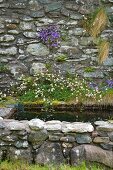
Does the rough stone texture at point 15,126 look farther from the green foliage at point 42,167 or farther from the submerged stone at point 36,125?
the green foliage at point 42,167

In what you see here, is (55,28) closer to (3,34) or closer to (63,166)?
(3,34)

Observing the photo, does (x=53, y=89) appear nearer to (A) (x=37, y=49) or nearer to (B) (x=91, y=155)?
(A) (x=37, y=49)

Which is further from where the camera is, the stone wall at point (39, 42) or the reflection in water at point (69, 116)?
the stone wall at point (39, 42)

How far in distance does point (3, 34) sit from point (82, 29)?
5.31ft

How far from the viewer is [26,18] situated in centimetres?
777

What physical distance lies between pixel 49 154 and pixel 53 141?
17 cm

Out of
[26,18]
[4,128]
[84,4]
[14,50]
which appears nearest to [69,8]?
[84,4]

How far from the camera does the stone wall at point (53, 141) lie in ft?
16.2

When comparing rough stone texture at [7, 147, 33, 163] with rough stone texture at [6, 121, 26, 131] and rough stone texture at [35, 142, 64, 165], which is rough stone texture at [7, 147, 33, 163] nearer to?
rough stone texture at [35, 142, 64, 165]

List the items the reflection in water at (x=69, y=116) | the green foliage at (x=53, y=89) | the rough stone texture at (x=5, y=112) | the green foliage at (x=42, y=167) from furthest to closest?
the green foliage at (x=53, y=89) → the reflection in water at (x=69, y=116) → the rough stone texture at (x=5, y=112) → the green foliage at (x=42, y=167)

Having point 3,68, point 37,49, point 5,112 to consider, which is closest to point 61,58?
point 37,49

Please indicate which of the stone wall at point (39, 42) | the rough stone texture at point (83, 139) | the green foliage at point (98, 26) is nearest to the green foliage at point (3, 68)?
the stone wall at point (39, 42)

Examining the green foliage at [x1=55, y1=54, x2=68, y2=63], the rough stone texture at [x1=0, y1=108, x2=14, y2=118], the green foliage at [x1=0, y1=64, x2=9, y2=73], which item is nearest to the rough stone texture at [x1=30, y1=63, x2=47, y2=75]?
the green foliage at [x1=55, y1=54, x2=68, y2=63]

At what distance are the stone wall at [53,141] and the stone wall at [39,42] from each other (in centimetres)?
288
